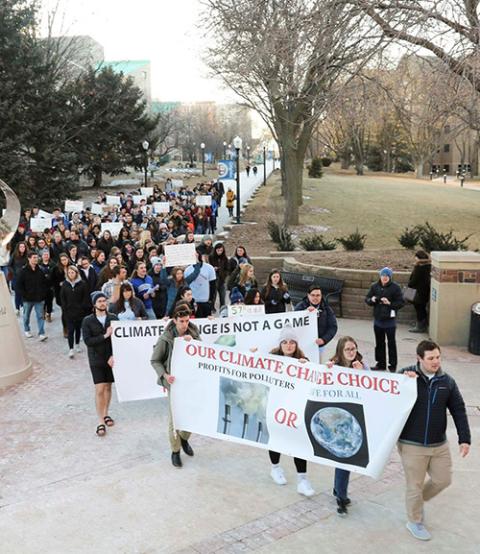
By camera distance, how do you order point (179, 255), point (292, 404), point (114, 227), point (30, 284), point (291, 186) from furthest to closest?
point (291, 186) → point (114, 227) → point (179, 255) → point (30, 284) → point (292, 404)

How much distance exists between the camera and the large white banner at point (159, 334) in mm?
8500

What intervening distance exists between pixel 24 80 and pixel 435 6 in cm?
2651

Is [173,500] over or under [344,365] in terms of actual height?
under

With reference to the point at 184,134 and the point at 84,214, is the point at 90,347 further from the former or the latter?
the point at 184,134

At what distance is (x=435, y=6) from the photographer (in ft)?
42.9

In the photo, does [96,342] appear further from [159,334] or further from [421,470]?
[421,470]

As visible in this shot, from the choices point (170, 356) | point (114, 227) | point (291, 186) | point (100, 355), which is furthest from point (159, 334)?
point (291, 186)

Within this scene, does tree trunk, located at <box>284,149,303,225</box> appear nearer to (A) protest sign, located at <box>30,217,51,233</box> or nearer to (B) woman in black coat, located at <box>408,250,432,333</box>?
(A) protest sign, located at <box>30,217,51,233</box>

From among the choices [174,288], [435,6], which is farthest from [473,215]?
[174,288]

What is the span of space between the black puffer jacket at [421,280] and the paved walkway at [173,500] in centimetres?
481

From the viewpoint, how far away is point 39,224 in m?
20.0

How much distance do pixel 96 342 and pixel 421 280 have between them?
7.14m

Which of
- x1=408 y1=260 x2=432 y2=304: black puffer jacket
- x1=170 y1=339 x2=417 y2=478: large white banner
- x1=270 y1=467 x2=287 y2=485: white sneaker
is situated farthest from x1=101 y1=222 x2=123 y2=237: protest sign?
x1=270 y1=467 x2=287 y2=485: white sneaker

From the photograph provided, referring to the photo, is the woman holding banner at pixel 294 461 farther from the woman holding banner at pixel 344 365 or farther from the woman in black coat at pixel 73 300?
the woman in black coat at pixel 73 300
